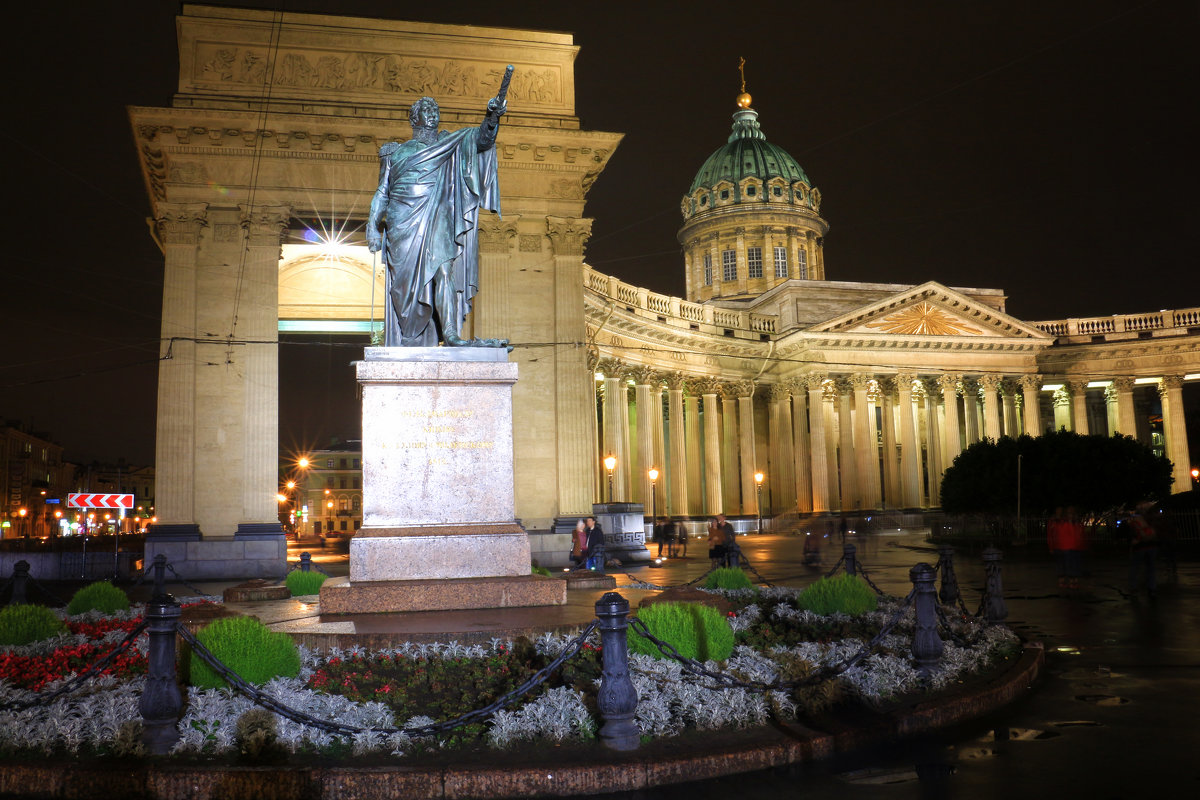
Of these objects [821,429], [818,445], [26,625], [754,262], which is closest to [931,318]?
[821,429]

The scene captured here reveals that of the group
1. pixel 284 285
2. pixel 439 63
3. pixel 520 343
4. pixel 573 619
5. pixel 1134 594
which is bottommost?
pixel 1134 594

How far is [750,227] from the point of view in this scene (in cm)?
8031

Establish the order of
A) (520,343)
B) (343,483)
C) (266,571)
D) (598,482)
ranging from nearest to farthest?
(266,571)
(520,343)
(598,482)
(343,483)

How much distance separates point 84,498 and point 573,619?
2441cm

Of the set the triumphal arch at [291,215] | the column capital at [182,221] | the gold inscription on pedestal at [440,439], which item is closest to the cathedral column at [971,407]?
the triumphal arch at [291,215]

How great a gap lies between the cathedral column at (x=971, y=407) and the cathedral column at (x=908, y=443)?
479 centimetres

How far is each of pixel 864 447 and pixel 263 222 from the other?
1644 inches

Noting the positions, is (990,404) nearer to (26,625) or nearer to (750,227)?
(750,227)

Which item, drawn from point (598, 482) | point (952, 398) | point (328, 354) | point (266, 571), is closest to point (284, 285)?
point (328, 354)

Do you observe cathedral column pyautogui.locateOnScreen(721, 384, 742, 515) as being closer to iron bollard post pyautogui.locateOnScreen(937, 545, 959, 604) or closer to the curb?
iron bollard post pyautogui.locateOnScreen(937, 545, 959, 604)

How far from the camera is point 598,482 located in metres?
50.2

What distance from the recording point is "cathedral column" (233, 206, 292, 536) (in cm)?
2792

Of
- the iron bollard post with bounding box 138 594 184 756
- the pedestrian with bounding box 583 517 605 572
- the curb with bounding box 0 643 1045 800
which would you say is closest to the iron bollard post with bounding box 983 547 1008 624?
the curb with bounding box 0 643 1045 800

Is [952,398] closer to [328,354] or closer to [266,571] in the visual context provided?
[328,354]
